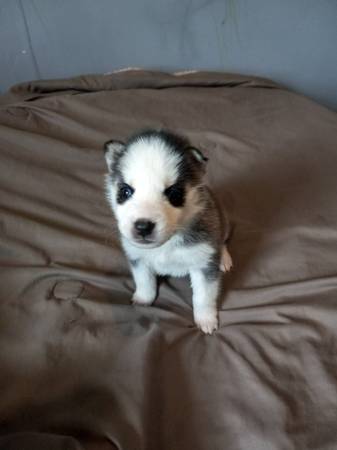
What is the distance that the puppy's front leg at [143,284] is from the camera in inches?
49.5

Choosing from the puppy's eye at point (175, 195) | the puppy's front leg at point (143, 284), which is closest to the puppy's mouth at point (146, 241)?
the puppy's eye at point (175, 195)

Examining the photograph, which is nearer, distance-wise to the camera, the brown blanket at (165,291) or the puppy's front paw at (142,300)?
the brown blanket at (165,291)

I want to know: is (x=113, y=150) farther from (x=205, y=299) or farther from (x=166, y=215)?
(x=205, y=299)

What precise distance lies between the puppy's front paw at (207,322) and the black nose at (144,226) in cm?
38

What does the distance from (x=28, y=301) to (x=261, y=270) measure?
0.75 metres

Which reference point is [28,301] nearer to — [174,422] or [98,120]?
[174,422]

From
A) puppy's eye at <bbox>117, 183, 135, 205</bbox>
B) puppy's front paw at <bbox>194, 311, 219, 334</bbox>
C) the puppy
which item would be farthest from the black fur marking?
puppy's front paw at <bbox>194, 311, 219, 334</bbox>

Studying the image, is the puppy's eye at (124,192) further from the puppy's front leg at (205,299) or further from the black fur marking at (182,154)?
the puppy's front leg at (205,299)

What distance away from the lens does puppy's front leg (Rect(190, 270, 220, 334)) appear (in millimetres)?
Answer: 1217

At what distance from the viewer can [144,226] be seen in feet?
3.19

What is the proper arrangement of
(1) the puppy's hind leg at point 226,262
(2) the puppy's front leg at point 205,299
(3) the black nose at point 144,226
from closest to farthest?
(3) the black nose at point 144,226, (2) the puppy's front leg at point 205,299, (1) the puppy's hind leg at point 226,262

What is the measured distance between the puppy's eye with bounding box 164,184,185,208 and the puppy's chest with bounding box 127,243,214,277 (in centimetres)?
15

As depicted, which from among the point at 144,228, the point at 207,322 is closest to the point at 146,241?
the point at 144,228

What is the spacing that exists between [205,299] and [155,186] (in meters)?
0.40
